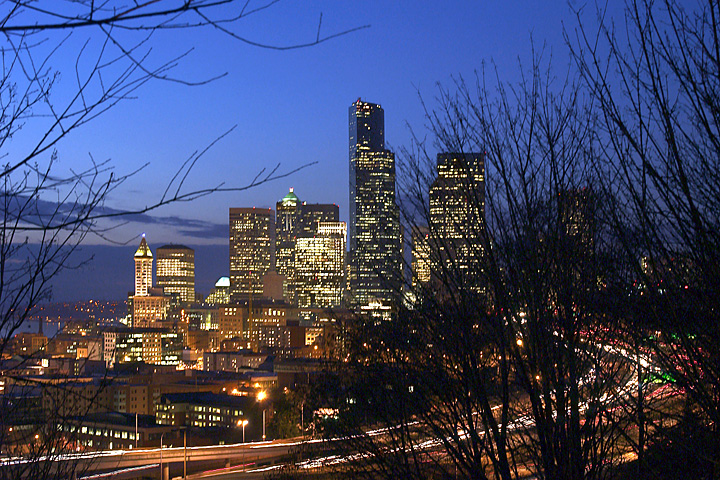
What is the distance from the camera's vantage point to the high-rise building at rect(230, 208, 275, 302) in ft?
384

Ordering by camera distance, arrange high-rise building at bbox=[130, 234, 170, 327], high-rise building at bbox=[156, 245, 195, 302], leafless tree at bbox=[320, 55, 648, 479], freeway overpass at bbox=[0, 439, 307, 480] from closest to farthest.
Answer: leafless tree at bbox=[320, 55, 648, 479], freeway overpass at bbox=[0, 439, 307, 480], high-rise building at bbox=[130, 234, 170, 327], high-rise building at bbox=[156, 245, 195, 302]

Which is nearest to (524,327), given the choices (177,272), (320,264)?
(320,264)

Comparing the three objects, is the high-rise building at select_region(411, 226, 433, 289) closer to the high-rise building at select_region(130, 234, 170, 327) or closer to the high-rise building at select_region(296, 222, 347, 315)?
the high-rise building at select_region(296, 222, 347, 315)

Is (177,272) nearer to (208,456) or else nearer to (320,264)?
(320,264)

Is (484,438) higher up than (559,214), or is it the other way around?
(559,214)

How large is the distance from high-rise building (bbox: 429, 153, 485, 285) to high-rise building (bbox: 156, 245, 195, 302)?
129746 mm

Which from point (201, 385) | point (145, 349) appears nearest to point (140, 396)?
point (201, 385)

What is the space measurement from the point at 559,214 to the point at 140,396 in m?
32.4

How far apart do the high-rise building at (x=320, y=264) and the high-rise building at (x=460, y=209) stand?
74.3 meters

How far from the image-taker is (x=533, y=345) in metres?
3.83

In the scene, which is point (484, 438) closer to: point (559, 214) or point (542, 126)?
point (559, 214)

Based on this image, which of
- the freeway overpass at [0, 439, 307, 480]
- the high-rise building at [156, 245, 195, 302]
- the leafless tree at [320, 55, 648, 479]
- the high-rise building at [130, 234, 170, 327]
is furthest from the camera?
the high-rise building at [156, 245, 195, 302]

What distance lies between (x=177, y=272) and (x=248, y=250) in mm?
19179

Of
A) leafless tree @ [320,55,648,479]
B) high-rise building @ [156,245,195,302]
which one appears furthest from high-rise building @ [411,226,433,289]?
high-rise building @ [156,245,195,302]
